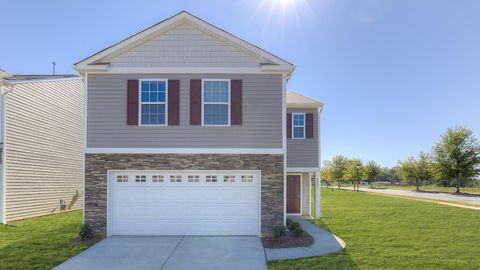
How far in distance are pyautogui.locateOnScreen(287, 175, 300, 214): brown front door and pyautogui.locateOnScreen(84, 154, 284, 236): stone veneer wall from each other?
5783mm

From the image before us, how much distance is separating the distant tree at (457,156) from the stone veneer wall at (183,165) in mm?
35738

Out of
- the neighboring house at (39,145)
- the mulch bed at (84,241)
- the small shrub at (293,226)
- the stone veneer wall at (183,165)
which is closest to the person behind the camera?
the mulch bed at (84,241)

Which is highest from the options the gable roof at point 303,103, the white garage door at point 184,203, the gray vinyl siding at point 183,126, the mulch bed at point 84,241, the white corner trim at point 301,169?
the gable roof at point 303,103

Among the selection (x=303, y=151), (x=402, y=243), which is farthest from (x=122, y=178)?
(x=402, y=243)

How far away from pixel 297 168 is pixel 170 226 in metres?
6.74

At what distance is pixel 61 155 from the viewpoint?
57.2ft

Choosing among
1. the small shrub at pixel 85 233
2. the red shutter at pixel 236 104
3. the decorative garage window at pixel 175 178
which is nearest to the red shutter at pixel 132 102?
the decorative garage window at pixel 175 178

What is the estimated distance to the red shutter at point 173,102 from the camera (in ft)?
36.0

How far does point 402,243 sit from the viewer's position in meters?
9.95

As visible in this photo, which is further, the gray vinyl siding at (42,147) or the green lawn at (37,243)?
the gray vinyl siding at (42,147)

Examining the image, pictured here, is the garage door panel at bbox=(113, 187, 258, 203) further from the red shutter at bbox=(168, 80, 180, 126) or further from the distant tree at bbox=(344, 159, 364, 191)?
the distant tree at bbox=(344, 159, 364, 191)

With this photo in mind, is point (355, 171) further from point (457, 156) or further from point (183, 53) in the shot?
point (183, 53)

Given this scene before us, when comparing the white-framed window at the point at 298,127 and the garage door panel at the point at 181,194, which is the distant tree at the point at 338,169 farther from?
the garage door panel at the point at 181,194

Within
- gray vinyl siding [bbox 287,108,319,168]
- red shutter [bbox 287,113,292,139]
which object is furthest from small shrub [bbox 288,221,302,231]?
red shutter [bbox 287,113,292,139]
